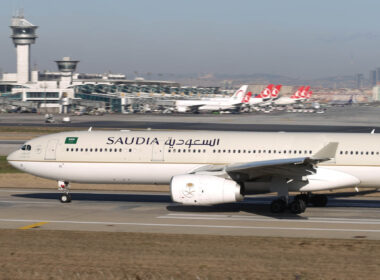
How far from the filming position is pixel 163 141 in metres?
28.4

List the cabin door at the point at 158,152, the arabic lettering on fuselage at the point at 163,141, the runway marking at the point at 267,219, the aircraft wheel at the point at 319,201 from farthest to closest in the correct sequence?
the aircraft wheel at the point at 319,201 → the arabic lettering on fuselage at the point at 163,141 → the cabin door at the point at 158,152 → the runway marking at the point at 267,219

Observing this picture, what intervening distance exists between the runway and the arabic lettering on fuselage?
3.11 m

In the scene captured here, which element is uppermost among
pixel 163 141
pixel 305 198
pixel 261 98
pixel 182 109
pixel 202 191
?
pixel 163 141

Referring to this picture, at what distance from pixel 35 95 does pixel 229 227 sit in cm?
14613

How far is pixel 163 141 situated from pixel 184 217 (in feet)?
15.4

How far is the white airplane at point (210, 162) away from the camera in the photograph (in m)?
25.2

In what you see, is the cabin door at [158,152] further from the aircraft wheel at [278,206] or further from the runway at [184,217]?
the aircraft wheel at [278,206]

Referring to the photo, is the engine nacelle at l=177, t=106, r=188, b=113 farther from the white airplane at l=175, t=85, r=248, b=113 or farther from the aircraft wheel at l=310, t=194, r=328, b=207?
the aircraft wheel at l=310, t=194, r=328, b=207

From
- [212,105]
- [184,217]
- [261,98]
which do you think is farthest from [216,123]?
[261,98]

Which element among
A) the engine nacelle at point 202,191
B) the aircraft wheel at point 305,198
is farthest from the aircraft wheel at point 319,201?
the engine nacelle at point 202,191

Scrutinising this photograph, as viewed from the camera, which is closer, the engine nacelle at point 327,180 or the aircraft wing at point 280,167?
the aircraft wing at point 280,167

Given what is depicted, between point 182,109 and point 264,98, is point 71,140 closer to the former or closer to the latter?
point 182,109

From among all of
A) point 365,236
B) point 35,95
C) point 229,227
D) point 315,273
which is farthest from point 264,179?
point 35,95

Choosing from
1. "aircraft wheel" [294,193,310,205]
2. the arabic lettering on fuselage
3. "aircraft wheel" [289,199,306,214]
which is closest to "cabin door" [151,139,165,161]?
the arabic lettering on fuselage
